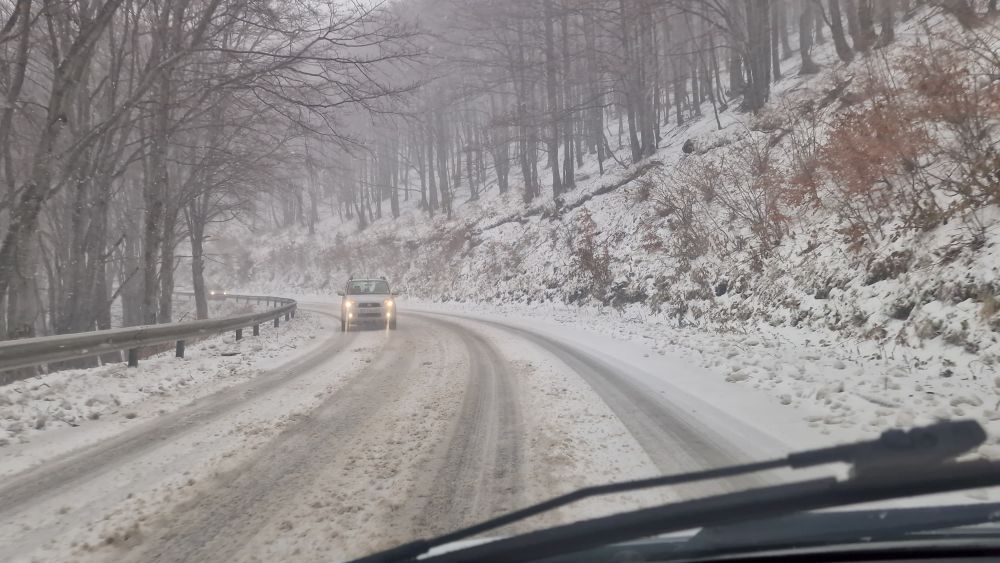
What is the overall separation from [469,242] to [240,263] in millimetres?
36656

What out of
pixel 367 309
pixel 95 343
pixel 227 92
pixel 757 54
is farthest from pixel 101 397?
pixel 757 54

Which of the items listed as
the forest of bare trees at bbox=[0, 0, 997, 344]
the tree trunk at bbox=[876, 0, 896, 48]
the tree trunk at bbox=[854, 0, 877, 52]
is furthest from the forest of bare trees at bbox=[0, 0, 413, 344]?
the tree trunk at bbox=[876, 0, 896, 48]

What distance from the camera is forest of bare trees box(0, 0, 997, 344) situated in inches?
397

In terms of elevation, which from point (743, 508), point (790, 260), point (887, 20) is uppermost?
point (887, 20)

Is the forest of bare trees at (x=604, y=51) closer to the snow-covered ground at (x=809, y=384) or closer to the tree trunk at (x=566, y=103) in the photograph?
the tree trunk at (x=566, y=103)

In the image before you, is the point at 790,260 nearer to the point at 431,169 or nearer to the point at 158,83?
the point at 158,83

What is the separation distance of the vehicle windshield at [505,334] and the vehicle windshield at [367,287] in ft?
0.47

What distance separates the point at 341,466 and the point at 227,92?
9.27 metres

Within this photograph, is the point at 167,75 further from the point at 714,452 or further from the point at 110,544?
the point at 714,452

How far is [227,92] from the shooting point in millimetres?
11656

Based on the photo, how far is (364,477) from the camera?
16.0ft

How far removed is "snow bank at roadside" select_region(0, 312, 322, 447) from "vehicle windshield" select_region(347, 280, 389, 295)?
634 centimetres

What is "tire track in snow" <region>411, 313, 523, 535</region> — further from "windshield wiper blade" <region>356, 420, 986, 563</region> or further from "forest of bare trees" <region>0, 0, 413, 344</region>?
"forest of bare trees" <region>0, 0, 413, 344</region>

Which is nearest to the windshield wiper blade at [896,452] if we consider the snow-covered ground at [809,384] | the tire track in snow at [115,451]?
the snow-covered ground at [809,384]
